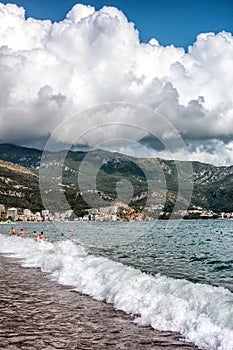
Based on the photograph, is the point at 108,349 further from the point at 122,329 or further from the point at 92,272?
the point at 92,272

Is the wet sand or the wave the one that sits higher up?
the wave

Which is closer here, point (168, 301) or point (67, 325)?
point (67, 325)

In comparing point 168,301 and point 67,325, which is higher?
point 168,301

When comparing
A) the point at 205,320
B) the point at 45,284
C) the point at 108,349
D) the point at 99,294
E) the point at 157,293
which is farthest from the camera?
the point at 45,284

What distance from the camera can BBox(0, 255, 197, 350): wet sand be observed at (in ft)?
32.4

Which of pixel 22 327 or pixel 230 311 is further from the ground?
pixel 230 311

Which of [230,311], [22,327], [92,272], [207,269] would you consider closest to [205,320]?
[230,311]

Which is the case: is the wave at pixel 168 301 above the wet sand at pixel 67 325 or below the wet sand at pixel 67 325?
above

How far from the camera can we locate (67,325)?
462 inches

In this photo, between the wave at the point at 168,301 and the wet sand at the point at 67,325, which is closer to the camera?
the wet sand at the point at 67,325

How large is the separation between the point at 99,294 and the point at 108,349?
7.28m

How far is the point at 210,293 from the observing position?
44.1ft

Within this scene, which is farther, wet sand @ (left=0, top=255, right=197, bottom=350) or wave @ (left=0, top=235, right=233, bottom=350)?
wave @ (left=0, top=235, right=233, bottom=350)

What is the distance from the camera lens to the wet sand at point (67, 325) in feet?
32.4
